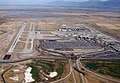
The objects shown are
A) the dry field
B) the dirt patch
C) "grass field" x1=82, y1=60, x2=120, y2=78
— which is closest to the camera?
"grass field" x1=82, y1=60, x2=120, y2=78

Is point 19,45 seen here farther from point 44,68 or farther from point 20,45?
point 44,68

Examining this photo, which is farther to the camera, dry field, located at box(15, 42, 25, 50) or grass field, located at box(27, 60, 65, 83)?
dry field, located at box(15, 42, 25, 50)

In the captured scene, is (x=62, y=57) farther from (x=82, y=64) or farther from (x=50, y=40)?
(x=50, y=40)

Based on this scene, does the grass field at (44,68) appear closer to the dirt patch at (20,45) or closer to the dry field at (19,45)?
the dry field at (19,45)

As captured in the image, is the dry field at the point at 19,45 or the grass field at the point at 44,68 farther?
the dry field at the point at 19,45

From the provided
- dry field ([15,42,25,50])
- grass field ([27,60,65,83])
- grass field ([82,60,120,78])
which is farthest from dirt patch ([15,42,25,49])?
grass field ([82,60,120,78])

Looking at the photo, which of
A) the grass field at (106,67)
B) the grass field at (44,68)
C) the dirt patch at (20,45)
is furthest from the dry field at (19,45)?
the grass field at (106,67)

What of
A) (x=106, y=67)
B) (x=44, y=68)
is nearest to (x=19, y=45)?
(x=44, y=68)

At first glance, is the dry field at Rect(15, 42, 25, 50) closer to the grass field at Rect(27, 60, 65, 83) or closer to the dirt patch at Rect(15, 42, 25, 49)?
the dirt patch at Rect(15, 42, 25, 49)

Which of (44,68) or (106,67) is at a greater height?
(44,68)

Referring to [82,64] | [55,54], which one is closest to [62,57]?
[55,54]

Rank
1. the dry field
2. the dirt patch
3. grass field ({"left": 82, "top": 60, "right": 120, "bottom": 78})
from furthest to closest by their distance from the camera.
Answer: the dirt patch, the dry field, grass field ({"left": 82, "top": 60, "right": 120, "bottom": 78})

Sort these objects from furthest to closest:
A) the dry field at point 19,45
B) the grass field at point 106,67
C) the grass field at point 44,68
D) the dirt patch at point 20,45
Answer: the dirt patch at point 20,45
the dry field at point 19,45
the grass field at point 106,67
the grass field at point 44,68

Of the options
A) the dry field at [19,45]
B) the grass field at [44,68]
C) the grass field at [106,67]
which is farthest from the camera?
the dry field at [19,45]
